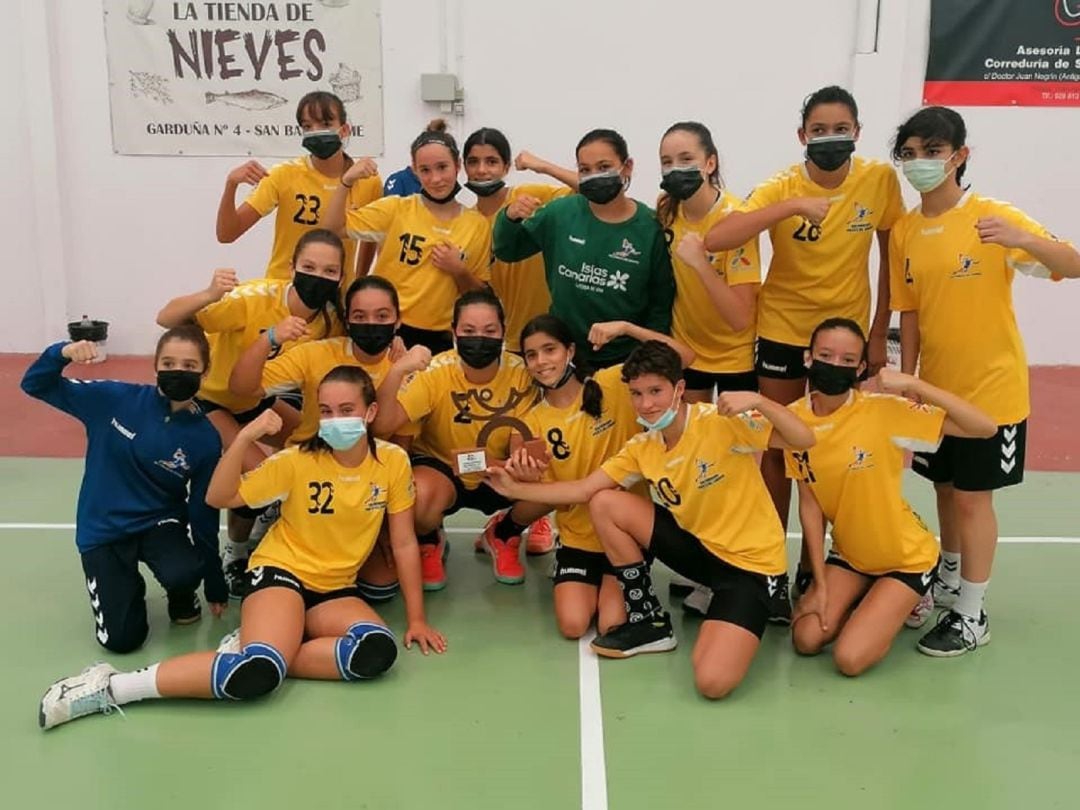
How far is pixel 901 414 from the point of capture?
352 cm

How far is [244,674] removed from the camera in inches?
123

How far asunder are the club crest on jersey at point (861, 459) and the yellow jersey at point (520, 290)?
5.59 feet

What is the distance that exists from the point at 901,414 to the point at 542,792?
191 cm

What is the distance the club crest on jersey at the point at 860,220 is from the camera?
387cm

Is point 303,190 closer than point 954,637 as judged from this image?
No

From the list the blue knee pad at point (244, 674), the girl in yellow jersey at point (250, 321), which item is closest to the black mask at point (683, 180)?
the girl in yellow jersey at point (250, 321)

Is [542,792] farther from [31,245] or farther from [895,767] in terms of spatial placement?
[31,245]

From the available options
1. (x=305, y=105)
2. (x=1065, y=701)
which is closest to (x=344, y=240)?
(x=305, y=105)

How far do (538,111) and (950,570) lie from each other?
18.1 ft

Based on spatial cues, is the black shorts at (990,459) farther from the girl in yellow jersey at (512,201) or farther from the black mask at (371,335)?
the black mask at (371,335)

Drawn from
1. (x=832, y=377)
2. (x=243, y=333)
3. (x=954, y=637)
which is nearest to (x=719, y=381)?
(x=832, y=377)

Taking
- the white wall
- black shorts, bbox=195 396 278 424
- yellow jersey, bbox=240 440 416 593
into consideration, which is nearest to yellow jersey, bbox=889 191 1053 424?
yellow jersey, bbox=240 440 416 593

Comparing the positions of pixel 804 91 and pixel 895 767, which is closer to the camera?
pixel 895 767

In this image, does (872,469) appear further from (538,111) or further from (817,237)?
(538,111)
